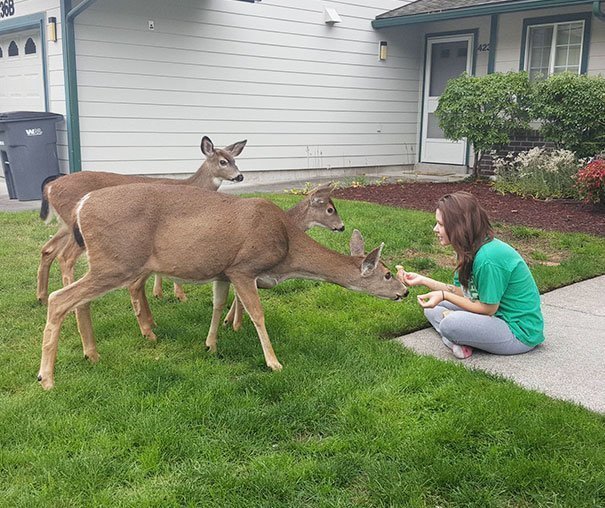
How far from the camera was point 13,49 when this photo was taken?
45.1 feet

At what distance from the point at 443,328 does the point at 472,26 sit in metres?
12.8

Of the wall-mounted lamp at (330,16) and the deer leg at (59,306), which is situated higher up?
the wall-mounted lamp at (330,16)

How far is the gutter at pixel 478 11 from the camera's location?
13360mm

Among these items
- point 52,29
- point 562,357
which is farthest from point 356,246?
point 52,29

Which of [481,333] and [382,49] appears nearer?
[481,333]

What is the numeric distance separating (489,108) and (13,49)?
30.9ft

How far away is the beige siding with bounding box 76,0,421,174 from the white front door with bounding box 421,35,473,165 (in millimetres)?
351

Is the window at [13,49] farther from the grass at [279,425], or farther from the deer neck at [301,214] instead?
the deer neck at [301,214]

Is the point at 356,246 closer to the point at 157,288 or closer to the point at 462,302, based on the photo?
the point at 462,302

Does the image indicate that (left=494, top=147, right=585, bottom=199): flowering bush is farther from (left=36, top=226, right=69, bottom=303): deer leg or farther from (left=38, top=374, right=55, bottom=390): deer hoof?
(left=38, top=374, right=55, bottom=390): deer hoof

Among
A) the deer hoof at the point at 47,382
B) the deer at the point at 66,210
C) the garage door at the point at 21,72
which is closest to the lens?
the deer hoof at the point at 47,382

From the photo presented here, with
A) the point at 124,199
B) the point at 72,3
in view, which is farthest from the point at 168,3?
the point at 124,199

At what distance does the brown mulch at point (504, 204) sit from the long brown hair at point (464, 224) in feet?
16.4

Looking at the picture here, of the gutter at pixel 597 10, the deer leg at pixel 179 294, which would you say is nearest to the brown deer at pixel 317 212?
the deer leg at pixel 179 294
